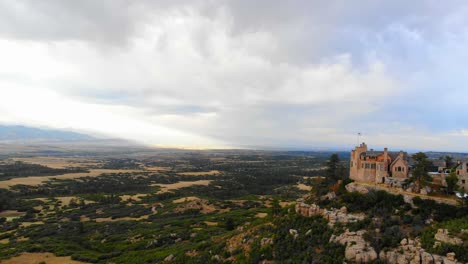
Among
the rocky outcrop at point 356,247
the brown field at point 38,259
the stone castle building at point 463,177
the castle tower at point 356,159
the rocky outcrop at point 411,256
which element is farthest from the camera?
the castle tower at point 356,159

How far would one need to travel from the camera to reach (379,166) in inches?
1559

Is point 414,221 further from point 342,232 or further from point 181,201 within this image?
point 181,201

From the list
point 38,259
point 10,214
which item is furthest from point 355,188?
point 10,214

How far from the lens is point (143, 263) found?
3881cm

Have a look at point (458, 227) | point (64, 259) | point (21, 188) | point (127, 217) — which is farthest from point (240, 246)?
point (21, 188)

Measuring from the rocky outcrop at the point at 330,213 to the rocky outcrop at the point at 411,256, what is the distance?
5.49 metres

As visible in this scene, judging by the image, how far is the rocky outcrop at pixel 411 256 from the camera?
74.7 feet

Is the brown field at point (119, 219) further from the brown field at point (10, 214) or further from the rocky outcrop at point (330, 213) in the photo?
the rocky outcrop at point (330, 213)

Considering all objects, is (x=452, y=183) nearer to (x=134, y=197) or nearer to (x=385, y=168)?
(x=385, y=168)

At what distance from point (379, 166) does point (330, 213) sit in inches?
431

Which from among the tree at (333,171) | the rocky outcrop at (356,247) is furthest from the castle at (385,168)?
the rocky outcrop at (356,247)

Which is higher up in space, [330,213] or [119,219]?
[330,213]

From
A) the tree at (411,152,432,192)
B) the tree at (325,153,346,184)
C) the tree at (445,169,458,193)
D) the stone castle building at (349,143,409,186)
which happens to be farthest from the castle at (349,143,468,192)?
the tree at (325,153,346,184)

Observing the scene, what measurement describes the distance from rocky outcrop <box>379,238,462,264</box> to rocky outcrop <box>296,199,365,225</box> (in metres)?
5.49
